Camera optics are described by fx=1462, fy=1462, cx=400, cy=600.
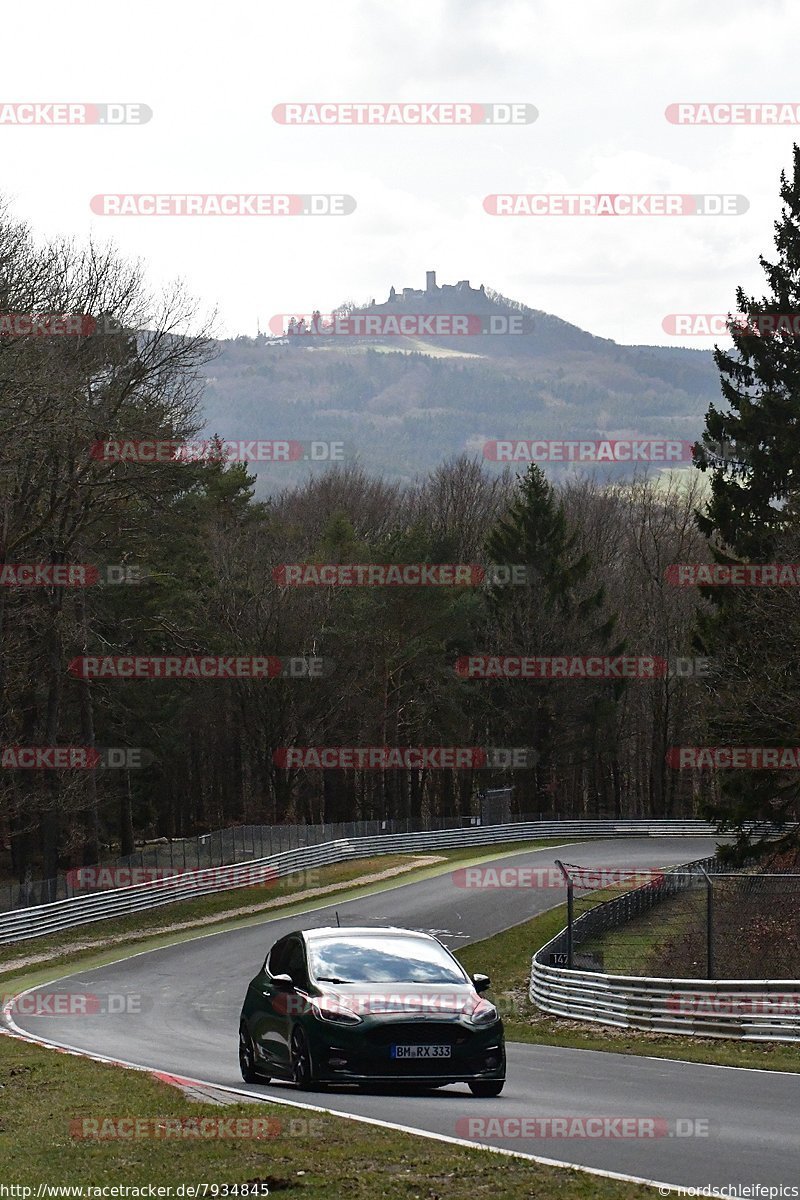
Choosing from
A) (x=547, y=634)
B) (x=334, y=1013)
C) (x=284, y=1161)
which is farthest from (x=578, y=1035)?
(x=547, y=634)

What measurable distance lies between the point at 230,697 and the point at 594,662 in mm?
17485

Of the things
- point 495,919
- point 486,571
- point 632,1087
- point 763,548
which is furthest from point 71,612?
point 632,1087

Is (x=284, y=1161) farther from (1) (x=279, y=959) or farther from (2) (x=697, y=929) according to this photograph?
(2) (x=697, y=929)

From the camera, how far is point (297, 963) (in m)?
13.9

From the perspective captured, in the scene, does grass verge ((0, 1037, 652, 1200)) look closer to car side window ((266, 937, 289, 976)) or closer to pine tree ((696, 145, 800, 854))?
car side window ((266, 937, 289, 976))

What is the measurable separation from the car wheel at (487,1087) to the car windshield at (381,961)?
0.91 m

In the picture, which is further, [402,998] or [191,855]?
[191,855]

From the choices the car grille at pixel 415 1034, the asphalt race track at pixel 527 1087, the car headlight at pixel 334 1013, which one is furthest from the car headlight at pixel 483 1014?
the car headlight at pixel 334 1013

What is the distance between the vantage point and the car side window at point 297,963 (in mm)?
13531

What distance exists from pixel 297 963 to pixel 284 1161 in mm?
5055

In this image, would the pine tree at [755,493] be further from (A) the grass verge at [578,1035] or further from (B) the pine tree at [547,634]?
(B) the pine tree at [547,634]

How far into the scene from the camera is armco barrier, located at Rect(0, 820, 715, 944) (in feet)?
124

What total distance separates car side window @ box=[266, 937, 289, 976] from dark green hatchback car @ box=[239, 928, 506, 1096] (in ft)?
1.10

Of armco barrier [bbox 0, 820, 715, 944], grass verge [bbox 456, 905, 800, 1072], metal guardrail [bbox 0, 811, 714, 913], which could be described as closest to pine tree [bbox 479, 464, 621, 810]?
armco barrier [bbox 0, 820, 715, 944]
